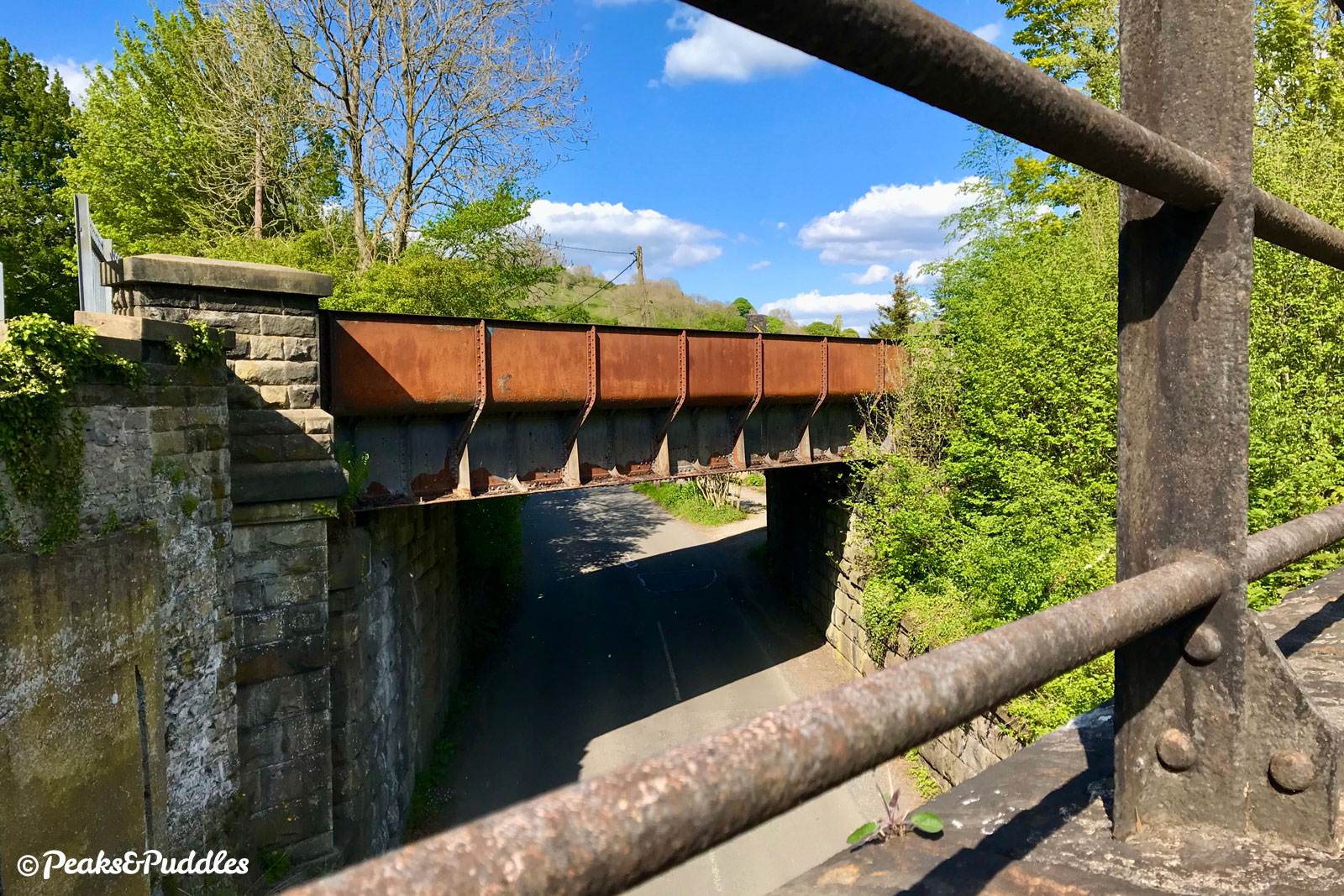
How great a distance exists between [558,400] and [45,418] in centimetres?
601

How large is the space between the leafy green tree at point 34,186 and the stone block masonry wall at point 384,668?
1725 cm

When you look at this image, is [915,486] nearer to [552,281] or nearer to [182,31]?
[552,281]

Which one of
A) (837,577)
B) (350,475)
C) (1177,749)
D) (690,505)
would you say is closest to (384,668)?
(350,475)

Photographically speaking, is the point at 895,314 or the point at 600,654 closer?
the point at 600,654

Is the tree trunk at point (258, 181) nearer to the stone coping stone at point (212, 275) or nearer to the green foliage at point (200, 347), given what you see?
the stone coping stone at point (212, 275)

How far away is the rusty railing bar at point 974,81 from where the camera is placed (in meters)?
0.75

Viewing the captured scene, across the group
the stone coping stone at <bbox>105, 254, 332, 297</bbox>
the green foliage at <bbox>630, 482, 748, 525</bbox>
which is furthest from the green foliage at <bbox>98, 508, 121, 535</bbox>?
the green foliage at <bbox>630, 482, 748, 525</bbox>

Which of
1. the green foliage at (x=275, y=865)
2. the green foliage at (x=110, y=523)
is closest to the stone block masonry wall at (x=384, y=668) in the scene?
the green foliage at (x=275, y=865)

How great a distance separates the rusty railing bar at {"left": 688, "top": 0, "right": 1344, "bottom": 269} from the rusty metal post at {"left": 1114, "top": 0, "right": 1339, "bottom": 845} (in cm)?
12

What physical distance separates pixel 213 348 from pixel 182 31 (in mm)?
24704

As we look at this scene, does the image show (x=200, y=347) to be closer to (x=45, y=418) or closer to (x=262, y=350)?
(x=262, y=350)

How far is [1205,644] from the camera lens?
1349 millimetres

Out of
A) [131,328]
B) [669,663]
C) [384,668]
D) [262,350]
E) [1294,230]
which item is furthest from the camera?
[669,663]

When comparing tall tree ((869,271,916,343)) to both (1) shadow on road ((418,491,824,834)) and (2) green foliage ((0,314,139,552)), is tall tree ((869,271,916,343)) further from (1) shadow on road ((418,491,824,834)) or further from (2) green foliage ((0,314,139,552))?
(2) green foliage ((0,314,139,552))
